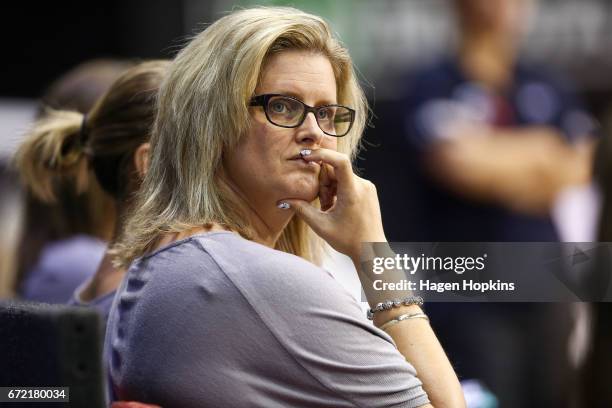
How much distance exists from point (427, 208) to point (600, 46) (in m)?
2.04

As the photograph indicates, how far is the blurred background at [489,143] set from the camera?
355 cm

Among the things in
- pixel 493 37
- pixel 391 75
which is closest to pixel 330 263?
pixel 493 37

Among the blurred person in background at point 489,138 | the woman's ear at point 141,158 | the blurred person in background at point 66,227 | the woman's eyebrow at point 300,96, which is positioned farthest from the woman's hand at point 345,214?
the blurred person in background at point 489,138

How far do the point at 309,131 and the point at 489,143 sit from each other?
237cm

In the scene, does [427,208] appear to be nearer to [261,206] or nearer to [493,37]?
[493,37]

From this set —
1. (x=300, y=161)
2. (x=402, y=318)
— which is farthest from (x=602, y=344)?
(x=300, y=161)

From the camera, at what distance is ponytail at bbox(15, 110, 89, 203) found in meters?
2.92

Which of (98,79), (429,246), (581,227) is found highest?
(98,79)

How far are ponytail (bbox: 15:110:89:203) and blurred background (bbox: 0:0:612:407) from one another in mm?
175

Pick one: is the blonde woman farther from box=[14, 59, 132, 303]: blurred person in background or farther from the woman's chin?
box=[14, 59, 132, 303]: blurred person in background

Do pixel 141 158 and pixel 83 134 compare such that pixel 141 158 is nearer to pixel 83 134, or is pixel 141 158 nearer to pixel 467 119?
pixel 83 134

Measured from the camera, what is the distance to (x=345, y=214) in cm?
216

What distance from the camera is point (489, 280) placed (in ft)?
7.36

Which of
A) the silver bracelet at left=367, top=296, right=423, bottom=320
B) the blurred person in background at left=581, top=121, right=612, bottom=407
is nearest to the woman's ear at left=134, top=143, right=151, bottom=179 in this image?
the silver bracelet at left=367, top=296, right=423, bottom=320
